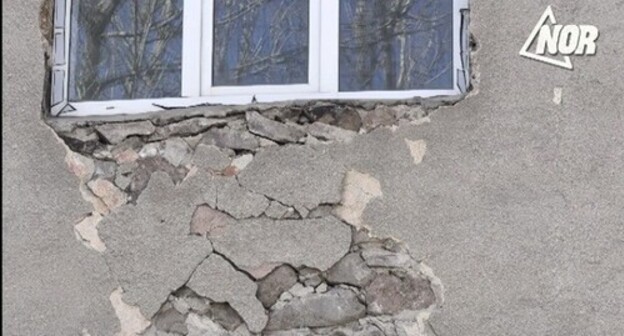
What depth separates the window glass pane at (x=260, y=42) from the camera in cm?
350

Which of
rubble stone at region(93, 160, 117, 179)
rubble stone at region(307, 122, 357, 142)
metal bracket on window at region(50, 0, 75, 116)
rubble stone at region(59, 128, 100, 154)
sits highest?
metal bracket on window at region(50, 0, 75, 116)

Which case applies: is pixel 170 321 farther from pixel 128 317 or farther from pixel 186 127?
pixel 186 127

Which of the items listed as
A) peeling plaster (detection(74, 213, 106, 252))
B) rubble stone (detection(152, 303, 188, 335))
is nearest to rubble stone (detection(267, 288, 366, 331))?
rubble stone (detection(152, 303, 188, 335))

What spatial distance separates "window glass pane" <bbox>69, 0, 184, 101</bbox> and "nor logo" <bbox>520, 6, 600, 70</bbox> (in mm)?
1395

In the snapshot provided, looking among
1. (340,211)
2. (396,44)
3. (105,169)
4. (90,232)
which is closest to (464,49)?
(396,44)

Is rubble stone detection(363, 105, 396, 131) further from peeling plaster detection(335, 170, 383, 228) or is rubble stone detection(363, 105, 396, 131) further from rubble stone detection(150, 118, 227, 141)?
rubble stone detection(150, 118, 227, 141)

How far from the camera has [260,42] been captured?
3537mm

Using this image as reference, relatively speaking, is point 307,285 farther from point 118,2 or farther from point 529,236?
point 118,2

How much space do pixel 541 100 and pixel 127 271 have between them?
165 centimetres

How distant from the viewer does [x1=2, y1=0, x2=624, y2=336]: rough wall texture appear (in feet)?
10.1

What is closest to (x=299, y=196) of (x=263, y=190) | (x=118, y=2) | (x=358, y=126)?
(x=263, y=190)

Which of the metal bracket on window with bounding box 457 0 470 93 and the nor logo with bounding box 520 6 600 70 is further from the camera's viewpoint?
the metal bracket on window with bounding box 457 0 470 93

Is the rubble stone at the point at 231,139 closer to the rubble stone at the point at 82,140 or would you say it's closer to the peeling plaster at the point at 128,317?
the rubble stone at the point at 82,140

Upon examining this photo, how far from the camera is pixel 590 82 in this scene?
3.12 meters
